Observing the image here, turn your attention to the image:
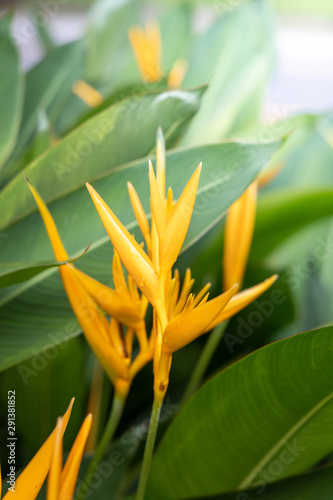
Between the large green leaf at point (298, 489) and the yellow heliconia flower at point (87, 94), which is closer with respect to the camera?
the large green leaf at point (298, 489)

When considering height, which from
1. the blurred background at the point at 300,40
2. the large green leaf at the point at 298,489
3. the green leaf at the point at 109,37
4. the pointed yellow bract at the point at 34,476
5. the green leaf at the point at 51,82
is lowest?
the large green leaf at the point at 298,489

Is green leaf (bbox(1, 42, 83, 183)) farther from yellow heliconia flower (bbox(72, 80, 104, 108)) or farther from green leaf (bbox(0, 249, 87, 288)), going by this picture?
green leaf (bbox(0, 249, 87, 288))

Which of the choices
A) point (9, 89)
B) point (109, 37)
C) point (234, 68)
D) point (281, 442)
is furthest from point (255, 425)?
point (109, 37)

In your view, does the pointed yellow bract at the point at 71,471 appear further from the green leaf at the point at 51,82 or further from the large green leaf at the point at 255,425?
the green leaf at the point at 51,82

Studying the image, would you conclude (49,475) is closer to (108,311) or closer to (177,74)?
(108,311)

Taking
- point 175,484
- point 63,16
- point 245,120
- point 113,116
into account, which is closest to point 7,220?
point 113,116

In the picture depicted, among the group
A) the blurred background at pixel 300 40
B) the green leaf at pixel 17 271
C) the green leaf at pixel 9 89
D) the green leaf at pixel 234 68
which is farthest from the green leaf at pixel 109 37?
the blurred background at pixel 300 40

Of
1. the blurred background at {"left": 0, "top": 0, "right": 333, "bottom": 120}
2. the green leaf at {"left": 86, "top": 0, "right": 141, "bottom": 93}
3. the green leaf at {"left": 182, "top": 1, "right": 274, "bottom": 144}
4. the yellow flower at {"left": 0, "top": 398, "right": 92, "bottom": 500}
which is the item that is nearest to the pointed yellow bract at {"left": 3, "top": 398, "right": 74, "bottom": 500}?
the yellow flower at {"left": 0, "top": 398, "right": 92, "bottom": 500}
